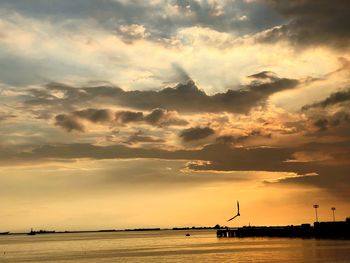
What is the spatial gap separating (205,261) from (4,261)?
1996 inches

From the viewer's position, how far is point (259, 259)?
8681 cm

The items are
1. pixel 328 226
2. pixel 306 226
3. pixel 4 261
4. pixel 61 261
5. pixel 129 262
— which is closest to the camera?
pixel 129 262

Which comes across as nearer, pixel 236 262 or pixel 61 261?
pixel 236 262

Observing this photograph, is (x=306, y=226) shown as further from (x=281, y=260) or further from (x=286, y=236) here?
(x=281, y=260)

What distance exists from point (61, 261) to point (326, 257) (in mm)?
53543

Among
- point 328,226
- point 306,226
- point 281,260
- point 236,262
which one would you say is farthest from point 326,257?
point 306,226

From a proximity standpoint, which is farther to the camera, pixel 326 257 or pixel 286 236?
pixel 286 236

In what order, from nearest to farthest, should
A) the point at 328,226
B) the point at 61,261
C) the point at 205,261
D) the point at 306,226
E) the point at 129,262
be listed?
the point at 205,261 → the point at 129,262 → the point at 61,261 → the point at 328,226 → the point at 306,226

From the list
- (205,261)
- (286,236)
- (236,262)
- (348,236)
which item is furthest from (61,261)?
(286,236)

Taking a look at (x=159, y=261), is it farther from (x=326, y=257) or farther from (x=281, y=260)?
(x=326, y=257)

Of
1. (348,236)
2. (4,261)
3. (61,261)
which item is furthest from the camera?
(348,236)

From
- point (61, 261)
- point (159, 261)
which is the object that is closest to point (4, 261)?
point (61, 261)

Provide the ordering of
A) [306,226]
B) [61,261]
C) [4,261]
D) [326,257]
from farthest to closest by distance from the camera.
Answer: [306,226] → [4,261] → [61,261] → [326,257]

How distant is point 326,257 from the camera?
81625 mm
